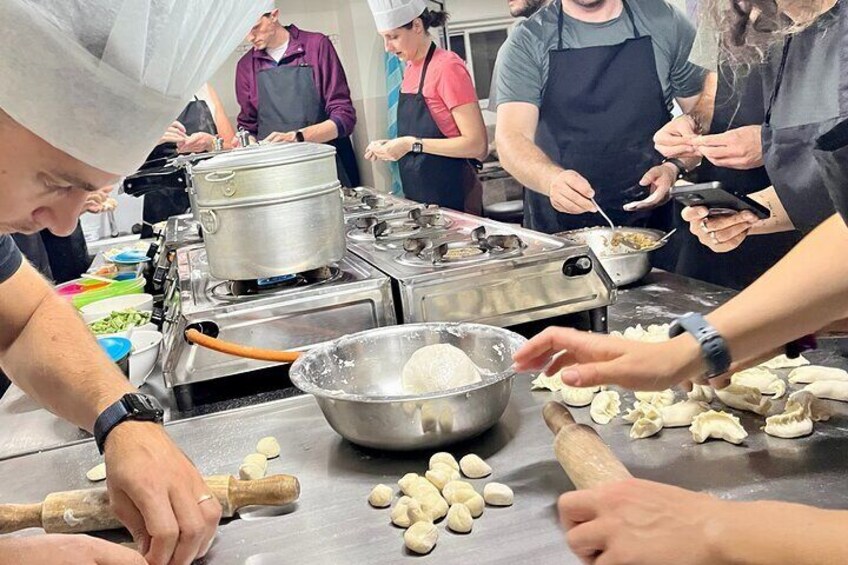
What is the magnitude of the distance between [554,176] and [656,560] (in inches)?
83.4

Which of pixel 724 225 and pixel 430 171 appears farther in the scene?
pixel 430 171

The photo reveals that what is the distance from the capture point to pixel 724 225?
6.58ft

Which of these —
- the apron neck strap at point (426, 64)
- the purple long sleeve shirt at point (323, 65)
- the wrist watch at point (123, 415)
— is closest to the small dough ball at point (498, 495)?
the wrist watch at point (123, 415)

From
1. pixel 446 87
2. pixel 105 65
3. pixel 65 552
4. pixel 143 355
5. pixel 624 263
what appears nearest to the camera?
pixel 105 65

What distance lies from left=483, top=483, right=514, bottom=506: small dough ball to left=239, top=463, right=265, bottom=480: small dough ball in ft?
1.20

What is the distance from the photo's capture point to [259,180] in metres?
1.49

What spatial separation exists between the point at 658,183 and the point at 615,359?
1.55m

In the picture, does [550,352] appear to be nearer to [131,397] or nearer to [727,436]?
[727,436]

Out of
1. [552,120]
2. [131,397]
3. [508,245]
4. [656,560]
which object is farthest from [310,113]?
[656,560]

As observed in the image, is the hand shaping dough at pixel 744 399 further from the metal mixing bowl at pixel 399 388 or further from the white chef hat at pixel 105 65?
the white chef hat at pixel 105 65

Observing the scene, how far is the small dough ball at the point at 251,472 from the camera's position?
1.15 m

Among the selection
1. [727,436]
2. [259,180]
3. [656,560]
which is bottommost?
[727,436]

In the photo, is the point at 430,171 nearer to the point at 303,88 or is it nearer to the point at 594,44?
the point at 594,44

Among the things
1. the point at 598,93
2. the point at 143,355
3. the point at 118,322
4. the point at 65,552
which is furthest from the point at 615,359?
the point at 598,93
